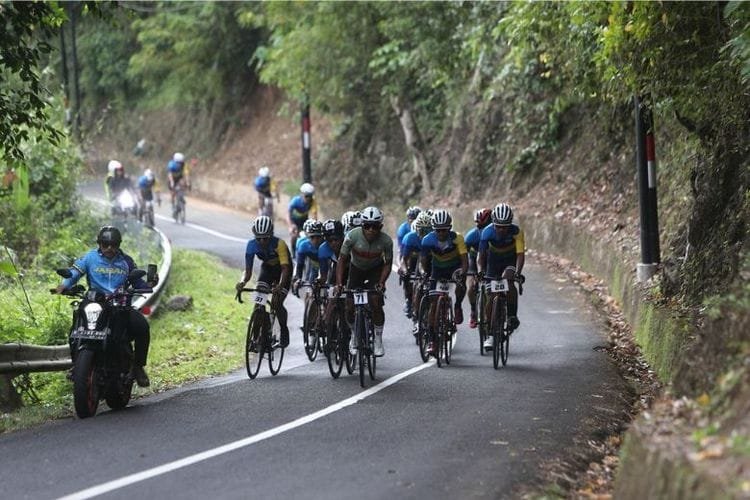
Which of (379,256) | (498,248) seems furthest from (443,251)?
(379,256)

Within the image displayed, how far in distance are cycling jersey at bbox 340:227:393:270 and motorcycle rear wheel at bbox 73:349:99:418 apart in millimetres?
3555

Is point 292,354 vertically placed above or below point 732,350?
below

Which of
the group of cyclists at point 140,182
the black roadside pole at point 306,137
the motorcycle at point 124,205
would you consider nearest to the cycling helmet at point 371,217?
the motorcycle at point 124,205

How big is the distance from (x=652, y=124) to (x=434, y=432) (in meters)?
8.09

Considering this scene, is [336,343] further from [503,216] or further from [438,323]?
[503,216]

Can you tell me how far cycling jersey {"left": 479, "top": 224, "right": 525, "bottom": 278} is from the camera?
15172mm

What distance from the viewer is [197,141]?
168 ft

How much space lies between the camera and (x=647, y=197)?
55.8 ft

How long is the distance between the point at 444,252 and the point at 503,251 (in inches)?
32.6

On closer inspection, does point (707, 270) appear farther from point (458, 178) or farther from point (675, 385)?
point (458, 178)

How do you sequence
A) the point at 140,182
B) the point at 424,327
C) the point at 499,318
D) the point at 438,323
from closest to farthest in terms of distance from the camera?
the point at 499,318, the point at 438,323, the point at 424,327, the point at 140,182

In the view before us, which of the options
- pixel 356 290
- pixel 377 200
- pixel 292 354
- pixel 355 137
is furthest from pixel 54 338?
pixel 355 137

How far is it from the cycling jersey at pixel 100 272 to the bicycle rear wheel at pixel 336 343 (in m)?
2.83

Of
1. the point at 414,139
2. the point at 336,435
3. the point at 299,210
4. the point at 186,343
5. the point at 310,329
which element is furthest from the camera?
the point at 414,139
